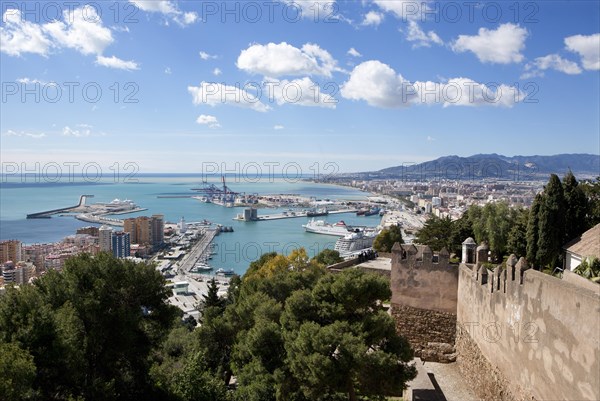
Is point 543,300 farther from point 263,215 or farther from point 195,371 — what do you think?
point 263,215

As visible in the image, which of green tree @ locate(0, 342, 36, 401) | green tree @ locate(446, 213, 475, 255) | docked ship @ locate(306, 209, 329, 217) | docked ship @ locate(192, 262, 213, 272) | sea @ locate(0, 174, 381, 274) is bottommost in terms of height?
docked ship @ locate(192, 262, 213, 272)

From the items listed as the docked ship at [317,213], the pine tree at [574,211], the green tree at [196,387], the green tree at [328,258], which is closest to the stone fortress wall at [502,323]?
the pine tree at [574,211]

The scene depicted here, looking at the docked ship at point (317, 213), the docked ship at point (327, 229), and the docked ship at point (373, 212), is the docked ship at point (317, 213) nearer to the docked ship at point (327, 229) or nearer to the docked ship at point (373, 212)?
the docked ship at point (373, 212)

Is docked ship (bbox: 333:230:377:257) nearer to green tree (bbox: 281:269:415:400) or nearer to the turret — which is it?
the turret

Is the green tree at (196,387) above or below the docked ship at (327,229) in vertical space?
above

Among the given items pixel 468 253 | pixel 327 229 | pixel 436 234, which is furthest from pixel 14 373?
pixel 327 229

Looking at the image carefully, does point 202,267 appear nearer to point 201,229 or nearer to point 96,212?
point 201,229

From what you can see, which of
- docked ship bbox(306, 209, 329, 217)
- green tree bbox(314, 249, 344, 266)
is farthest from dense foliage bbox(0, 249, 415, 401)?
docked ship bbox(306, 209, 329, 217)
